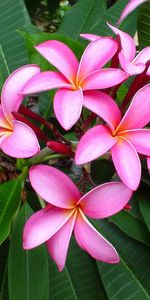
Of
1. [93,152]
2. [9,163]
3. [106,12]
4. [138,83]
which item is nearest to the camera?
[93,152]

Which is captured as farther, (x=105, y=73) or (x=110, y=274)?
(x=110, y=274)

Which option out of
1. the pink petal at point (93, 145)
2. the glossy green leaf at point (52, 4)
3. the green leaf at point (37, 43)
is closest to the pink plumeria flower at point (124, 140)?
the pink petal at point (93, 145)

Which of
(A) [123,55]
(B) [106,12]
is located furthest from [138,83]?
(B) [106,12]

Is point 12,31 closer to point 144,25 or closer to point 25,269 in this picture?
point 144,25

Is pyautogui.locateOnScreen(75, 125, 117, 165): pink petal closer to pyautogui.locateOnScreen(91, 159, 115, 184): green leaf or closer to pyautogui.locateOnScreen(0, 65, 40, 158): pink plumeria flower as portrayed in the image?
pyautogui.locateOnScreen(0, 65, 40, 158): pink plumeria flower

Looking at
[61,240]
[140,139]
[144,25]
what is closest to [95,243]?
[61,240]

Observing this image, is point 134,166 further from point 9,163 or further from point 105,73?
point 9,163
